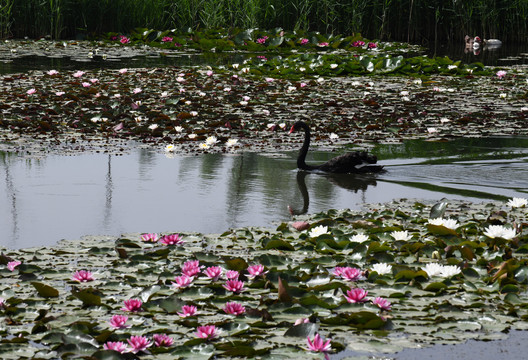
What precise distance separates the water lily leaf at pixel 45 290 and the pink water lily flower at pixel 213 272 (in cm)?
73

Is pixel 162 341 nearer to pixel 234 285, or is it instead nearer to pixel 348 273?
pixel 234 285

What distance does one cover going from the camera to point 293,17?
2183 centimetres

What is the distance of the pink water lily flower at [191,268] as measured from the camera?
4.19 meters

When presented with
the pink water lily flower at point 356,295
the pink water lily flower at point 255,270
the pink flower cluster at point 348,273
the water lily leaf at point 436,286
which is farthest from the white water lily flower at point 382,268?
the pink water lily flower at point 255,270

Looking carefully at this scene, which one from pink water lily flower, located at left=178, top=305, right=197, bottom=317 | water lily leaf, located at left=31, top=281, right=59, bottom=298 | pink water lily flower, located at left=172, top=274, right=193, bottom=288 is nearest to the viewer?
pink water lily flower, located at left=178, top=305, right=197, bottom=317

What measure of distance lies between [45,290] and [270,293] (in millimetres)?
1055

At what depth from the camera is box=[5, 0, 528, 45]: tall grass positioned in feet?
68.0

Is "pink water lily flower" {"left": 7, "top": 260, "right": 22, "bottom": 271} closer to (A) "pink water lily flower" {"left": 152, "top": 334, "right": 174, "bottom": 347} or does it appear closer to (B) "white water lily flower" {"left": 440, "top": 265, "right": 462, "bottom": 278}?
(A) "pink water lily flower" {"left": 152, "top": 334, "right": 174, "bottom": 347}

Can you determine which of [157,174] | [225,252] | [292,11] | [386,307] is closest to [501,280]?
[386,307]

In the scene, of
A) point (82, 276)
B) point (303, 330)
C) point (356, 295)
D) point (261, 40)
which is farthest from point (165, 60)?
point (303, 330)

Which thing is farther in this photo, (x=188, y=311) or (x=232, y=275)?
(x=232, y=275)

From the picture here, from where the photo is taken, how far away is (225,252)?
15.8 feet

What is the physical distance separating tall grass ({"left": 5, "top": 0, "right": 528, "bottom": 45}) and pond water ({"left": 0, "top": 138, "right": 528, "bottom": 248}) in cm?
1264

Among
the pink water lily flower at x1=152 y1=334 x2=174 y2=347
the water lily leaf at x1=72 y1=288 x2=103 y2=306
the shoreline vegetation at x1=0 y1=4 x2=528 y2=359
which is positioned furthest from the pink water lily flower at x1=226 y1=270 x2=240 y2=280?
the pink water lily flower at x1=152 y1=334 x2=174 y2=347
